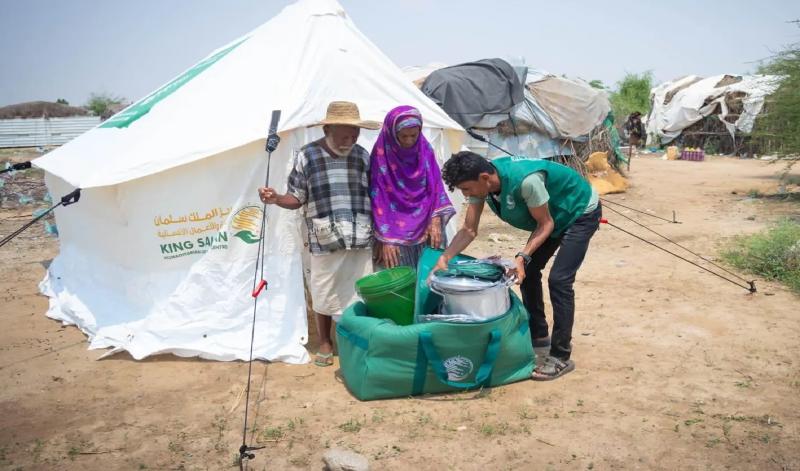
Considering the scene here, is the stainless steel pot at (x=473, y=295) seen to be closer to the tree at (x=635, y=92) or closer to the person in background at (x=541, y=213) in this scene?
the person in background at (x=541, y=213)

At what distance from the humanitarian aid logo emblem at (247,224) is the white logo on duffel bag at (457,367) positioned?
1.58 meters

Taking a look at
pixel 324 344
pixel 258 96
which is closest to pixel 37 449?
pixel 324 344

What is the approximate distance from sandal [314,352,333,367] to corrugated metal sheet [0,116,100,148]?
14518 millimetres

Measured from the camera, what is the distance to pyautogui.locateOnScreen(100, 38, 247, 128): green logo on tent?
190 inches

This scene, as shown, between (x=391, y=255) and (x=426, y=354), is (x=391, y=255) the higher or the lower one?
the higher one

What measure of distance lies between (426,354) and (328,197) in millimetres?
1057

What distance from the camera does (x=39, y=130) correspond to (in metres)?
16.5

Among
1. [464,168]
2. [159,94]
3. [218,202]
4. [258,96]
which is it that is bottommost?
[218,202]

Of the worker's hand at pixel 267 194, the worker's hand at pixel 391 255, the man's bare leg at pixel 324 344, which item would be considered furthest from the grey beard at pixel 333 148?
the man's bare leg at pixel 324 344

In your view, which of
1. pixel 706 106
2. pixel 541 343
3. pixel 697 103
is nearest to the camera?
pixel 541 343

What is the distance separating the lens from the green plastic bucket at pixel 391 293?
3139 mm

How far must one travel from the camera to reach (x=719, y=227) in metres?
6.98

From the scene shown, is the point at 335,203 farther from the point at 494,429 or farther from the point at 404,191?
the point at 494,429

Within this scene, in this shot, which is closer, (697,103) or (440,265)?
(440,265)
